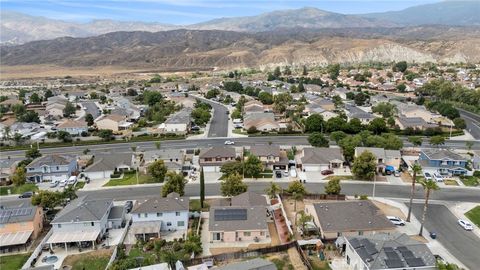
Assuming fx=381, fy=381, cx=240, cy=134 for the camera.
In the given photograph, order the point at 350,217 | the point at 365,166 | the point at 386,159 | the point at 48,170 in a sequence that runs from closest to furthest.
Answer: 1. the point at 350,217
2. the point at 365,166
3. the point at 48,170
4. the point at 386,159

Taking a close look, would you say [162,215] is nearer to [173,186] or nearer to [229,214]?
[173,186]

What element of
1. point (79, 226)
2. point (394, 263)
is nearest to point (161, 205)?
point (79, 226)

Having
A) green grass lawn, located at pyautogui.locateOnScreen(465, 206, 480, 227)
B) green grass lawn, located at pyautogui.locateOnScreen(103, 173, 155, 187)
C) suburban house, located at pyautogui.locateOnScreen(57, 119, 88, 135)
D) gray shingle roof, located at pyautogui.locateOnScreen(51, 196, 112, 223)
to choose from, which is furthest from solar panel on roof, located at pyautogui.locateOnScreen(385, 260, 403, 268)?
suburban house, located at pyautogui.locateOnScreen(57, 119, 88, 135)

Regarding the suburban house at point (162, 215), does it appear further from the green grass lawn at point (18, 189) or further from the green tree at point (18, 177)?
the green tree at point (18, 177)

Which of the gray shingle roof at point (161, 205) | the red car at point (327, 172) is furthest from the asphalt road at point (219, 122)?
the gray shingle roof at point (161, 205)

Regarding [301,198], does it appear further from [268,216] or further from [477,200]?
[477,200]

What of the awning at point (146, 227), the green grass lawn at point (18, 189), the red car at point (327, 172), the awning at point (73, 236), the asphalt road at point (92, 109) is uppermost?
the asphalt road at point (92, 109)
